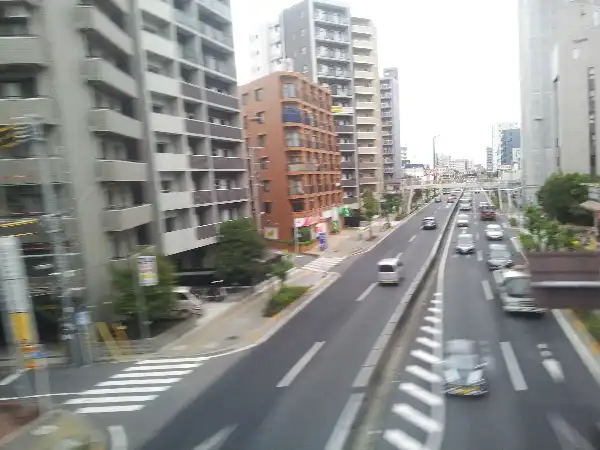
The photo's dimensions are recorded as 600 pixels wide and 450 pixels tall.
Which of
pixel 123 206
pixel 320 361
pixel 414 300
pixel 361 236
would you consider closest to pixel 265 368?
pixel 320 361

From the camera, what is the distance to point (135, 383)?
14.0 meters

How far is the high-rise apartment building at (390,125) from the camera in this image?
99062 millimetres

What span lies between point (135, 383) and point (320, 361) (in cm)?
530

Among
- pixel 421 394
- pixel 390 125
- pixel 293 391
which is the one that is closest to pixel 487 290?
pixel 421 394

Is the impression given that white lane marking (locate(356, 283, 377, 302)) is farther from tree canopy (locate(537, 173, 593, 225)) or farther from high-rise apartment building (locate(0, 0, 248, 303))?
tree canopy (locate(537, 173, 593, 225))

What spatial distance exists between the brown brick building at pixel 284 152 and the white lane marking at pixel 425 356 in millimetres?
25345

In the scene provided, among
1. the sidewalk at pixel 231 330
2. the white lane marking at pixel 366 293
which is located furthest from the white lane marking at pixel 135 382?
the white lane marking at pixel 366 293

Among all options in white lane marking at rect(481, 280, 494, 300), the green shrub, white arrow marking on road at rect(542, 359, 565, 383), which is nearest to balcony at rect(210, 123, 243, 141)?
the green shrub

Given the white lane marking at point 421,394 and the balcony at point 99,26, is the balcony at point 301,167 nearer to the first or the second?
the balcony at point 99,26

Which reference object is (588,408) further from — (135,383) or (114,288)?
(114,288)

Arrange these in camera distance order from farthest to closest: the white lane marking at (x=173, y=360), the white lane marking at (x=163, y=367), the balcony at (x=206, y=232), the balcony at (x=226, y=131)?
the balcony at (x=226, y=131), the balcony at (x=206, y=232), the white lane marking at (x=173, y=360), the white lane marking at (x=163, y=367)

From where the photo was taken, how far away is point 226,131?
31.2 meters

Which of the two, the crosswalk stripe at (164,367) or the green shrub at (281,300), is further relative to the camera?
the green shrub at (281,300)

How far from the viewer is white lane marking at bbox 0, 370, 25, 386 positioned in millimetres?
14852
